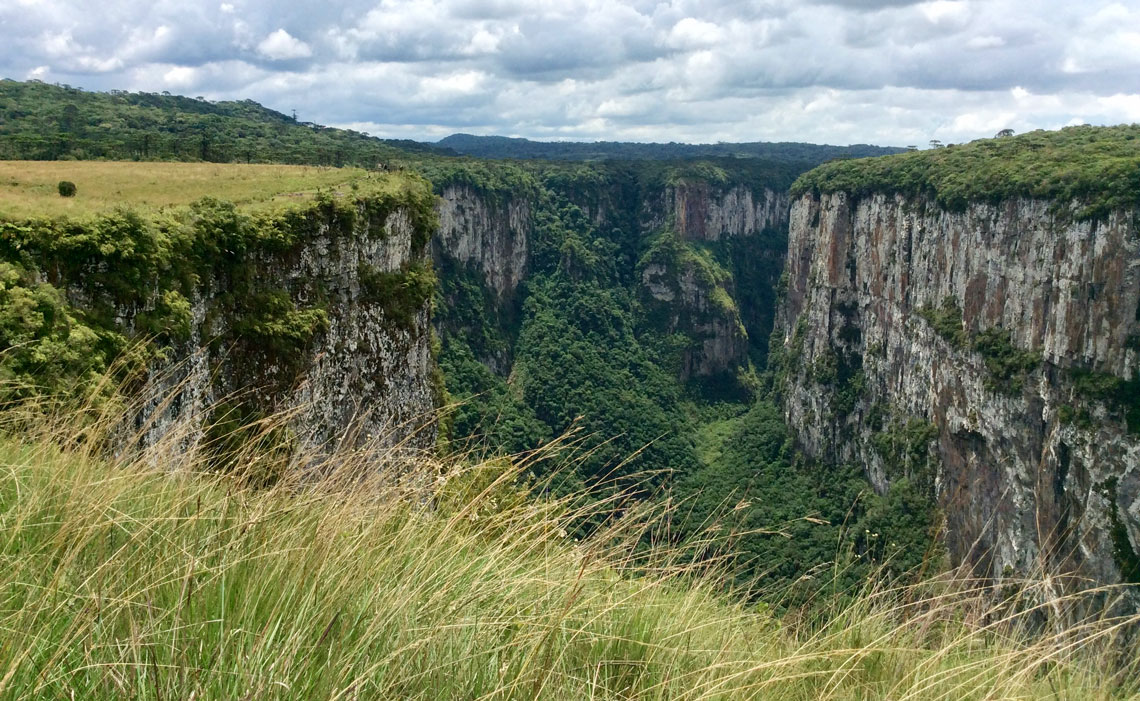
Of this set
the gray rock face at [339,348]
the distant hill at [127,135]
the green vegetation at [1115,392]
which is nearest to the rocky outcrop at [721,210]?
the distant hill at [127,135]

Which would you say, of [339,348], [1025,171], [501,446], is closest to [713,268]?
[1025,171]

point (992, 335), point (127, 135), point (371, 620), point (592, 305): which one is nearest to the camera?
point (371, 620)

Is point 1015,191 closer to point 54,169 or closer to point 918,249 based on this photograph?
point 918,249

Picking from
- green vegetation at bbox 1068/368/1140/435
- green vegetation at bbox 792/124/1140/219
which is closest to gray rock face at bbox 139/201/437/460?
green vegetation at bbox 1068/368/1140/435

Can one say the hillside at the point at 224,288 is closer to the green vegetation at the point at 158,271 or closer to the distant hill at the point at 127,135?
the green vegetation at the point at 158,271

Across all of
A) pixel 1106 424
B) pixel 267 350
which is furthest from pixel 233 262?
A: pixel 1106 424

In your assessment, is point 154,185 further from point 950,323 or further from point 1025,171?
point 950,323

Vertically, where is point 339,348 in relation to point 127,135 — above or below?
below
